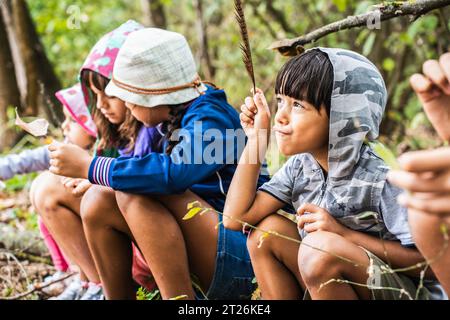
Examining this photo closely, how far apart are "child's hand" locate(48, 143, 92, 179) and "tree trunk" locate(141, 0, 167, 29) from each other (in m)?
3.35

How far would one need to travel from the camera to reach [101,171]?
2.34 m

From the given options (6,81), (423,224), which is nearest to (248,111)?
(423,224)

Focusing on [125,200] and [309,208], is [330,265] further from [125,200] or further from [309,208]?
[125,200]

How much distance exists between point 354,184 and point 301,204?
0.23 metres

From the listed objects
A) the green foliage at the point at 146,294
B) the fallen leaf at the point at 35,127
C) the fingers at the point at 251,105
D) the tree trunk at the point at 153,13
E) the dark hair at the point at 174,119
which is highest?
the tree trunk at the point at 153,13

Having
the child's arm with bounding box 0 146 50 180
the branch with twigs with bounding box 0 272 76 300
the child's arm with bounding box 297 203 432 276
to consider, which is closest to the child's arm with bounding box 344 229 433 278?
the child's arm with bounding box 297 203 432 276

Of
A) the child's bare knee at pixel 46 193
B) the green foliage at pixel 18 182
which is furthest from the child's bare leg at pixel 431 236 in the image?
the green foliage at pixel 18 182

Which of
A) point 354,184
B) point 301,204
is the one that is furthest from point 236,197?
point 354,184

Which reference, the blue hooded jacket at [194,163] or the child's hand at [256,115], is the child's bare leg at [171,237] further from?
the child's hand at [256,115]

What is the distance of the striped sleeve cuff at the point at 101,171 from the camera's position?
232 cm

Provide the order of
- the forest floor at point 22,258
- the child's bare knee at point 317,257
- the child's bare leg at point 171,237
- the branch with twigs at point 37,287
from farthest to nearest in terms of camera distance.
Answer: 1. the forest floor at point 22,258
2. the branch with twigs at point 37,287
3. the child's bare leg at point 171,237
4. the child's bare knee at point 317,257

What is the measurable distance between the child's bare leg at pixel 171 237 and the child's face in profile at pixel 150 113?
41 centimetres

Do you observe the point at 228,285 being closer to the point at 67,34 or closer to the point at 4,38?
the point at 4,38

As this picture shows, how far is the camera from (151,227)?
2254 millimetres
